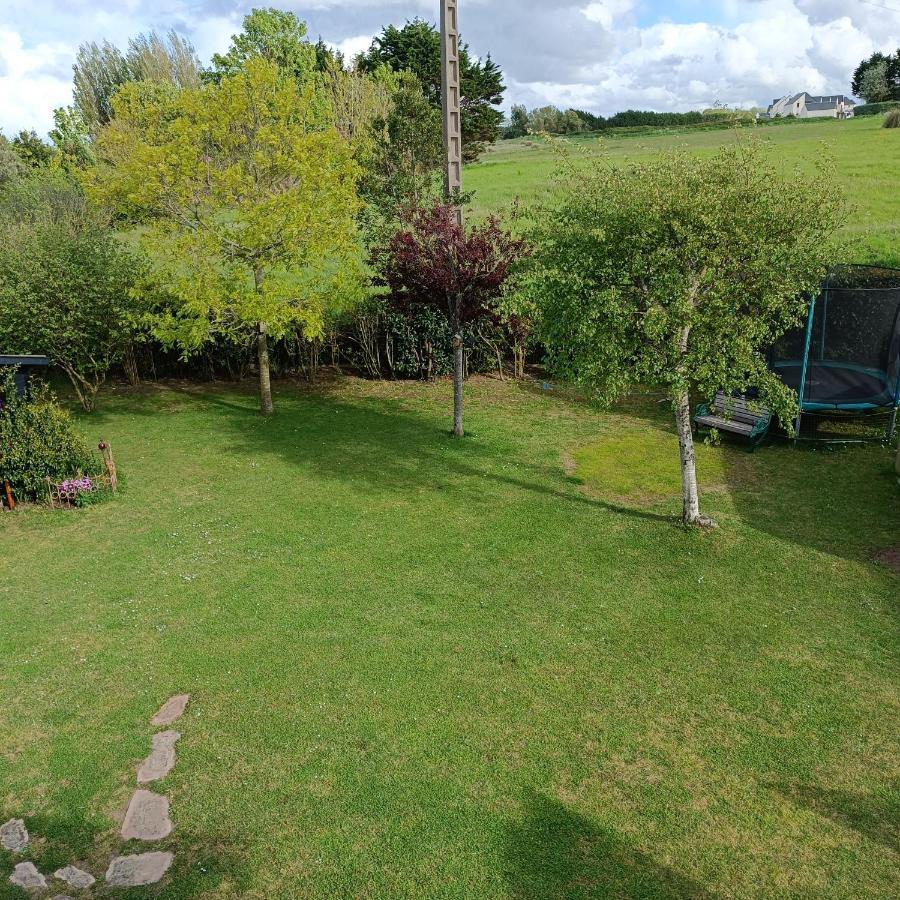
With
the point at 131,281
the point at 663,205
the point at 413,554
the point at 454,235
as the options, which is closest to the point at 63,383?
the point at 131,281

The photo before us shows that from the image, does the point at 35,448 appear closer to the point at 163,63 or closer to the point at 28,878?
the point at 28,878

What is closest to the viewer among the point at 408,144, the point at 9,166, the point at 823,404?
the point at 823,404

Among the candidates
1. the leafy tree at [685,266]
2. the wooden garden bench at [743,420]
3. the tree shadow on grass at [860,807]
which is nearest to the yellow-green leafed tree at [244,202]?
the leafy tree at [685,266]

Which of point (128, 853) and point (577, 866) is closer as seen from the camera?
point (577, 866)

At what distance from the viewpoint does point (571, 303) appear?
1083 cm

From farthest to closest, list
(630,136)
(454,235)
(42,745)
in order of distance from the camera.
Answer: (630,136), (454,235), (42,745)

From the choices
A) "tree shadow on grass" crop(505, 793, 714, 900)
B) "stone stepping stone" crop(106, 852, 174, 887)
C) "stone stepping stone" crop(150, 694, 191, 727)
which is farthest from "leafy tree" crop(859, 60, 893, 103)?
"stone stepping stone" crop(106, 852, 174, 887)

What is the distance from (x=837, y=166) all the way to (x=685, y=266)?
57.2 ft

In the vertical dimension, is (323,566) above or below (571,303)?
below

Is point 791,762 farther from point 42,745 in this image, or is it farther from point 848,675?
point 42,745

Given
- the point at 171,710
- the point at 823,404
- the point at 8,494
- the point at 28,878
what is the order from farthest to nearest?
1. the point at 823,404
2. the point at 8,494
3. the point at 171,710
4. the point at 28,878

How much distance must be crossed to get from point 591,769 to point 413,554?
15.9ft

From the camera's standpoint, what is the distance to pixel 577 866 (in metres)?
5.80

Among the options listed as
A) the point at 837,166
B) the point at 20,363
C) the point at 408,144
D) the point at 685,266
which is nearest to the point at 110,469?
the point at 20,363
